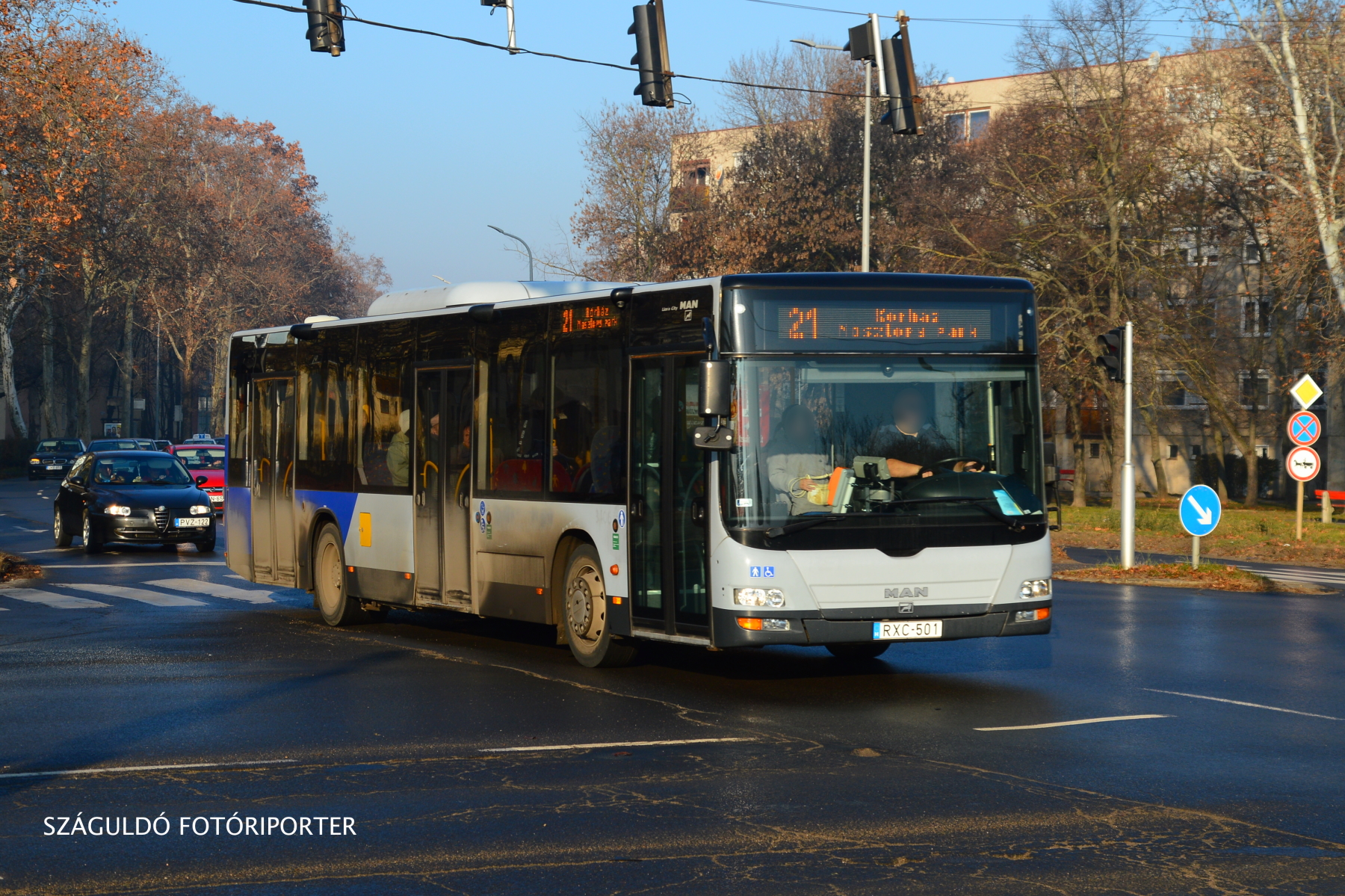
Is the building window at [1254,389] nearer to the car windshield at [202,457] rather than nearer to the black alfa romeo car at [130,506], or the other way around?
the car windshield at [202,457]

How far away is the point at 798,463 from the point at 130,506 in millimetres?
18317

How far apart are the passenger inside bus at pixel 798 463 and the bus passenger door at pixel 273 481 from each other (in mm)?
7531

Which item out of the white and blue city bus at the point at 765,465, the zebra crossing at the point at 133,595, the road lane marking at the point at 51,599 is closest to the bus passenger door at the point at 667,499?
the white and blue city bus at the point at 765,465

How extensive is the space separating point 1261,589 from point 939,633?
1109 centimetres

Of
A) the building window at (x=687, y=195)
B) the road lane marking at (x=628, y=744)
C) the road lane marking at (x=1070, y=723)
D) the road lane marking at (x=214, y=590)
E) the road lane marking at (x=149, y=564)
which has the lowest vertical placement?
the road lane marking at (x=1070, y=723)

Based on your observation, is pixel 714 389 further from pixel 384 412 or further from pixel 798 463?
pixel 384 412

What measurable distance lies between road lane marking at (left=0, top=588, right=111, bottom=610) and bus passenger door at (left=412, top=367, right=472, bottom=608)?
5.18m

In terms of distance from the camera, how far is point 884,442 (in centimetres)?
1083

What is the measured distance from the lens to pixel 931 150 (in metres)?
54.5

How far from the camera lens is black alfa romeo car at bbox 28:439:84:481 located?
65.4m

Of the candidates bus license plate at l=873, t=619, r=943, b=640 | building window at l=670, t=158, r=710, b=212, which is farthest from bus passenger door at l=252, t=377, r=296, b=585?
building window at l=670, t=158, r=710, b=212

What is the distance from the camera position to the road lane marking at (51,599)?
58.0ft

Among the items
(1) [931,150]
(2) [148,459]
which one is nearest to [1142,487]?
(1) [931,150]

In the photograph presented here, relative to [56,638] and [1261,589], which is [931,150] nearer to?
[1261,589]
